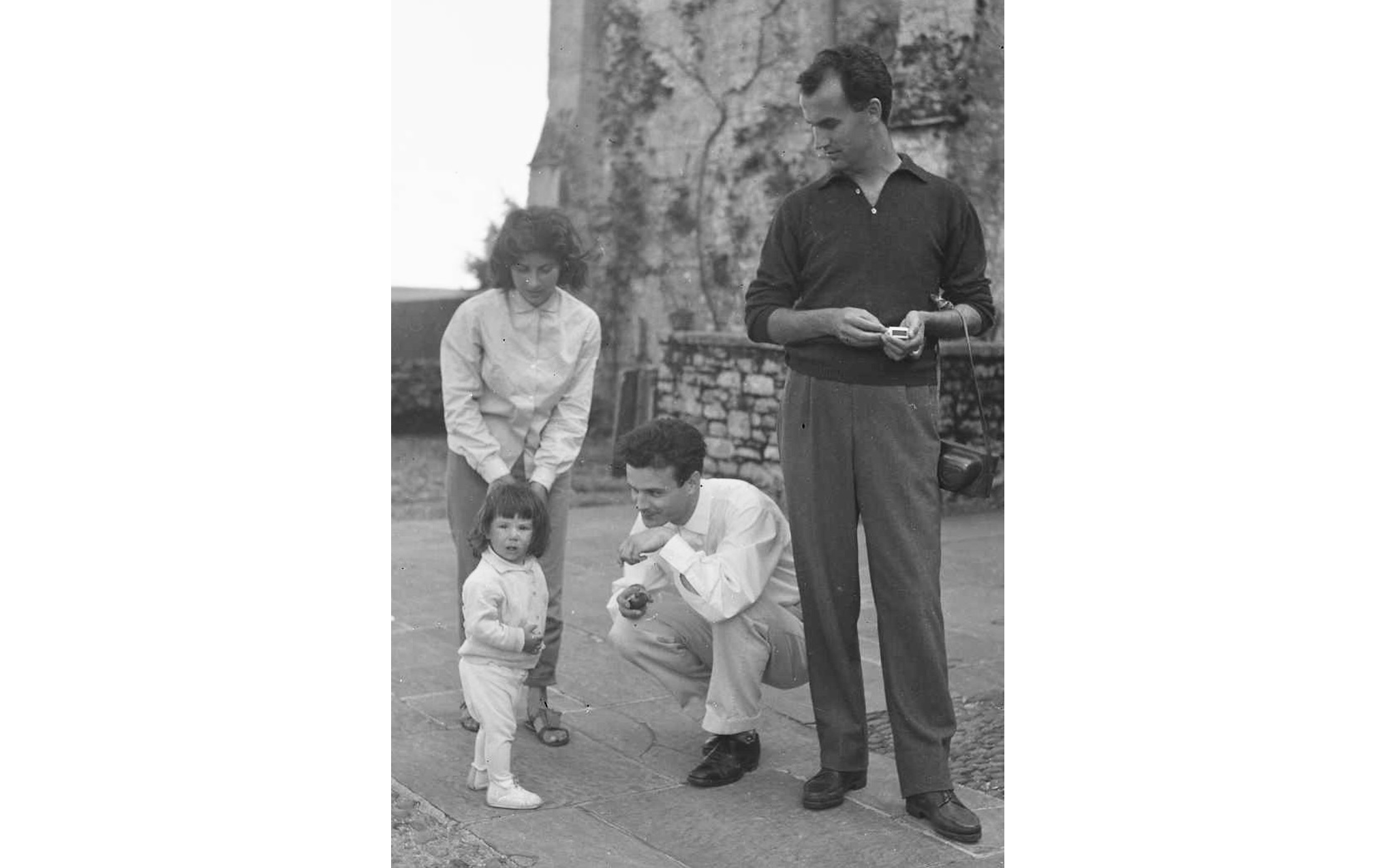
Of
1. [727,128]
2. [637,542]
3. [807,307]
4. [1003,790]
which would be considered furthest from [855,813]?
[727,128]

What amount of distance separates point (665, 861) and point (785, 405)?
3.43 feet

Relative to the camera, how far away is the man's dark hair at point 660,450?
3717 mm

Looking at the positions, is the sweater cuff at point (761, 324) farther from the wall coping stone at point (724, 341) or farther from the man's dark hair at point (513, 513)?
the man's dark hair at point (513, 513)

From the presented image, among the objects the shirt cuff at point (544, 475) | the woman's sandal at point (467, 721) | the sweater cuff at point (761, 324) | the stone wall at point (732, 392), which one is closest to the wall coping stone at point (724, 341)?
the stone wall at point (732, 392)

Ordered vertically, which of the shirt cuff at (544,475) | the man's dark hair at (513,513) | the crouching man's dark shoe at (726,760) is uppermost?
the shirt cuff at (544,475)

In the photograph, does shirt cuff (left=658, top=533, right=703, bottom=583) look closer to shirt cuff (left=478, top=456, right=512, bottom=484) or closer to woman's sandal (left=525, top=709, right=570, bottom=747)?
shirt cuff (left=478, top=456, right=512, bottom=484)

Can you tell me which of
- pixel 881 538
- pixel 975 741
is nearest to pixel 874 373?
pixel 881 538

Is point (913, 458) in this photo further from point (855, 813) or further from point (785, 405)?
point (855, 813)

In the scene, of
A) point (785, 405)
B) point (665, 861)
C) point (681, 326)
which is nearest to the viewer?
point (665, 861)

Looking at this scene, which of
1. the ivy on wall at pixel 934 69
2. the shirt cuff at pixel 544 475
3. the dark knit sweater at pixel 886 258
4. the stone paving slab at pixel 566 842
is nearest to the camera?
the stone paving slab at pixel 566 842

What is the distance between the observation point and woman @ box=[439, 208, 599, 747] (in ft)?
12.3

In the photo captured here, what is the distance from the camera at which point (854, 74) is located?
3.51 meters

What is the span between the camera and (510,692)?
3688mm

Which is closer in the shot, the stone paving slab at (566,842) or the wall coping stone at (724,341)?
the stone paving slab at (566,842)
